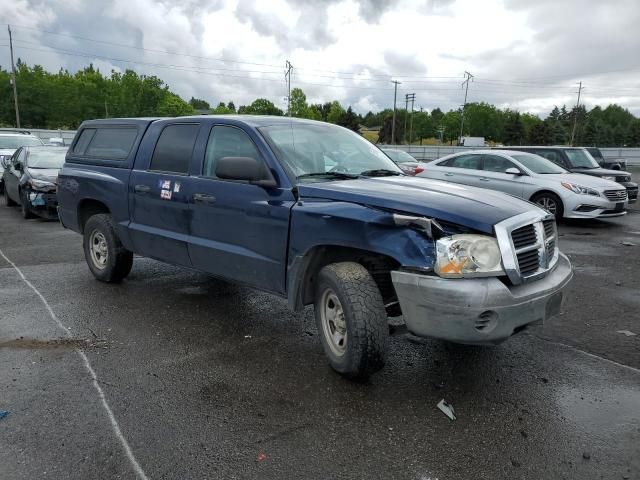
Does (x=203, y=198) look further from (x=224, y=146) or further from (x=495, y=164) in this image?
(x=495, y=164)

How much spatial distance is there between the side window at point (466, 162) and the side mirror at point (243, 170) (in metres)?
8.84

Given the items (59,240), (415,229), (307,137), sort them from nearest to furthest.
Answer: (415,229) → (307,137) → (59,240)

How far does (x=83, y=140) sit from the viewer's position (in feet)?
21.1

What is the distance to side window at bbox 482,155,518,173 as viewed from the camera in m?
11.5

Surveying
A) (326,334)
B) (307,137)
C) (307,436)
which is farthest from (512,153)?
(307,436)

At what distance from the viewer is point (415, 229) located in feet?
10.4

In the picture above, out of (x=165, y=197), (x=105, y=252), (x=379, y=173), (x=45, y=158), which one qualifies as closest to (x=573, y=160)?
(x=379, y=173)

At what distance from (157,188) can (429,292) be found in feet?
10.3

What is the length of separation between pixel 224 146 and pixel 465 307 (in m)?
Answer: 2.62

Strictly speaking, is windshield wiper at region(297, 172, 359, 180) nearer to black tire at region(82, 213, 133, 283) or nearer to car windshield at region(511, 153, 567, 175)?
black tire at region(82, 213, 133, 283)

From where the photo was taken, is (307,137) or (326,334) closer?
(326,334)

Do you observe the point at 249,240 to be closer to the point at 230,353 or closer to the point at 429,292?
the point at 230,353

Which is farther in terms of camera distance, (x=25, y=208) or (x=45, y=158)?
(x=45, y=158)

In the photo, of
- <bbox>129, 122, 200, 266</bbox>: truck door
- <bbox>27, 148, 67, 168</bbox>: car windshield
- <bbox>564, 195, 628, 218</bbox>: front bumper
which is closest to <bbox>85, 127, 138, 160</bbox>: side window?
<bbox>129, 122, 200, 266</bbox>: truck door
